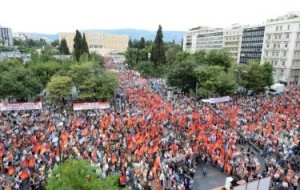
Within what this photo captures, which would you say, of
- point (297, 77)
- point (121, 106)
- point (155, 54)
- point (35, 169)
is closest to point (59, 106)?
point (121, 106)

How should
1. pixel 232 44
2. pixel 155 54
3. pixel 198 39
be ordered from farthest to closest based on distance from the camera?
pixel 198 39, pixel 232 44, pixel 155 54

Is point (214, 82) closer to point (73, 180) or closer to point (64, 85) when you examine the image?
point (64, 85)

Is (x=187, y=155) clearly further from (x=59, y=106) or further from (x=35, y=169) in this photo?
(x=59, y=106)

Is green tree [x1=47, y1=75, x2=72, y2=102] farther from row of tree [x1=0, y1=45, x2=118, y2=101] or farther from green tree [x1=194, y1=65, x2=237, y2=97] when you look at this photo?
green tree [x1=194, y1=65, x2=237, y2=97]

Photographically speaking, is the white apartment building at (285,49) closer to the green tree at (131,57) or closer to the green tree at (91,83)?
the green tree at (131,57)

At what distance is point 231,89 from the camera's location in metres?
42.1

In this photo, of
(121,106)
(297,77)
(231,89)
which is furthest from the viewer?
(297,77)

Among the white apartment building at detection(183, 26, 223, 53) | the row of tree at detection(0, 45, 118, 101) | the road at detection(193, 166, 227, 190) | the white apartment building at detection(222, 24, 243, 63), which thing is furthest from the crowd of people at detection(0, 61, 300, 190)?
the white apartment building at detection(183, 26, 223, 53)

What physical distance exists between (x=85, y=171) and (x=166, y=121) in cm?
1744

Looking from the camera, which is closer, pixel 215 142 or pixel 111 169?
pixel 111 169

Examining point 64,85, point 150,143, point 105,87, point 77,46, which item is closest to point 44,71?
point 64,85

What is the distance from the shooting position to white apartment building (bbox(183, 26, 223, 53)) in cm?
10541

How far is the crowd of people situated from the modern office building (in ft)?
155

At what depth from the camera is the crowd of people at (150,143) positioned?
17.1 meters
